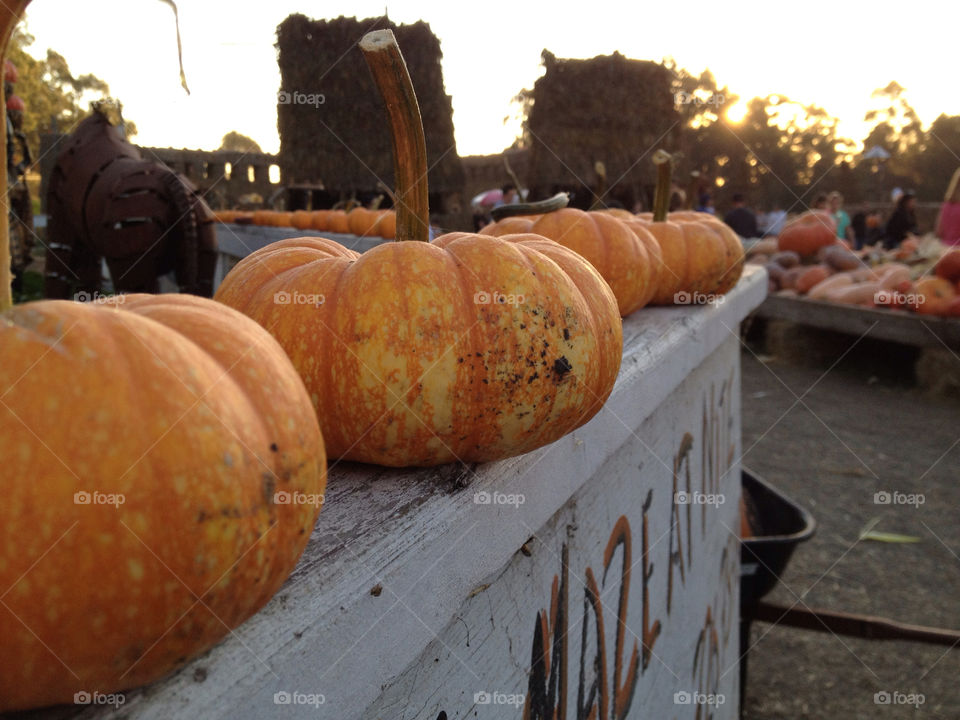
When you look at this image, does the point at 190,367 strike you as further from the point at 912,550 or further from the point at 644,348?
the point at 912,550

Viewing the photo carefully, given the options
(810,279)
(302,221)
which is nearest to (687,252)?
(302,221)

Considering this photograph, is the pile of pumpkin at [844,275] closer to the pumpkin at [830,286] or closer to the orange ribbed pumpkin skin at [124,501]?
the pumpkin at [830,286]

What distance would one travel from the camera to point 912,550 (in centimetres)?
412

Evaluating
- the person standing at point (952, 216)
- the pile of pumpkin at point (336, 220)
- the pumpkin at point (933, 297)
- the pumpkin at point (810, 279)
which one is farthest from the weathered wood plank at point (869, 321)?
the pile of pumpkin at point (336, 220)

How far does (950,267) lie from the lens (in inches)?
278

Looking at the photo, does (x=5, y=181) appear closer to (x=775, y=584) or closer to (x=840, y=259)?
(x=775, y=584)

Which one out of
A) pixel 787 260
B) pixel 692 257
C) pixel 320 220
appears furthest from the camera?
pixel 787 260

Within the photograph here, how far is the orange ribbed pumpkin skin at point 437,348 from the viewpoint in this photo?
1.06m

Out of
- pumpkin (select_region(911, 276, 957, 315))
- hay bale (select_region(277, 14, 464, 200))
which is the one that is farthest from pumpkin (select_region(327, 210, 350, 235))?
pumpkin (select_region(911, 276, 957, 315))

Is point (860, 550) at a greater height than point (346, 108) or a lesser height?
lesser

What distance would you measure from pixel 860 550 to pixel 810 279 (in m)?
5.67

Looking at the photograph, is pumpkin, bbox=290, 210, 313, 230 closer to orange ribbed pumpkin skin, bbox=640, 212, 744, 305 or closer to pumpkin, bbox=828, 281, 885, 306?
orange ribbed pumpkin skin, bbox=640, 212, 744, 305

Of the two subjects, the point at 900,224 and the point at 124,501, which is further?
the point at 900,224

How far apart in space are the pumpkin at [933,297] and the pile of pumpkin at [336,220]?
5.03 metres
